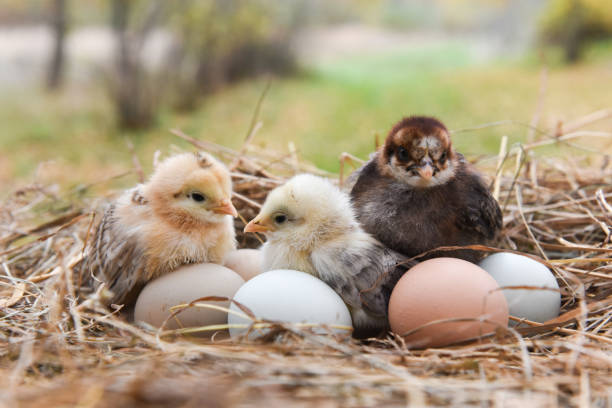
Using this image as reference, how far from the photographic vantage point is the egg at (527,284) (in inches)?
59.6

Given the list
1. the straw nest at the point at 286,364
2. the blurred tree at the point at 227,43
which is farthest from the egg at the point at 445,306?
the blurred tree at the point at 227,43

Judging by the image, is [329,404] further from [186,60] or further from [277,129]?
[186,60]

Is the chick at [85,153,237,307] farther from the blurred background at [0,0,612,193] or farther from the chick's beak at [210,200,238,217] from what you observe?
the blurred background at [0,0,612,193]

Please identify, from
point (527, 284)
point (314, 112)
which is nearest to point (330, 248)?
point (527, 284)

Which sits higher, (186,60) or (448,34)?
(448,34)

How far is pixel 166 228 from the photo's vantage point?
157cm

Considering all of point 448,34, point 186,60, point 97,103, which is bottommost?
point 97,103

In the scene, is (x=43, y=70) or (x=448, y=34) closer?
(x=43, y=70)

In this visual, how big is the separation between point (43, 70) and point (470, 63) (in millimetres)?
6877

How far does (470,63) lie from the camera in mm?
9055

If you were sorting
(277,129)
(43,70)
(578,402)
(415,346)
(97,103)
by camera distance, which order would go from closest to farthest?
(578,402) < (415,346) < (277,129) < (97,103) < (43,70)

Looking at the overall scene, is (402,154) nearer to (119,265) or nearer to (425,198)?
(425,198)

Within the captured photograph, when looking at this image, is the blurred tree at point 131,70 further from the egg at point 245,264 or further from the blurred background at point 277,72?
the egg at point 245,264

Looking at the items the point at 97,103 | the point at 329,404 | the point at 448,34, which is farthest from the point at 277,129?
the point at 448,34
